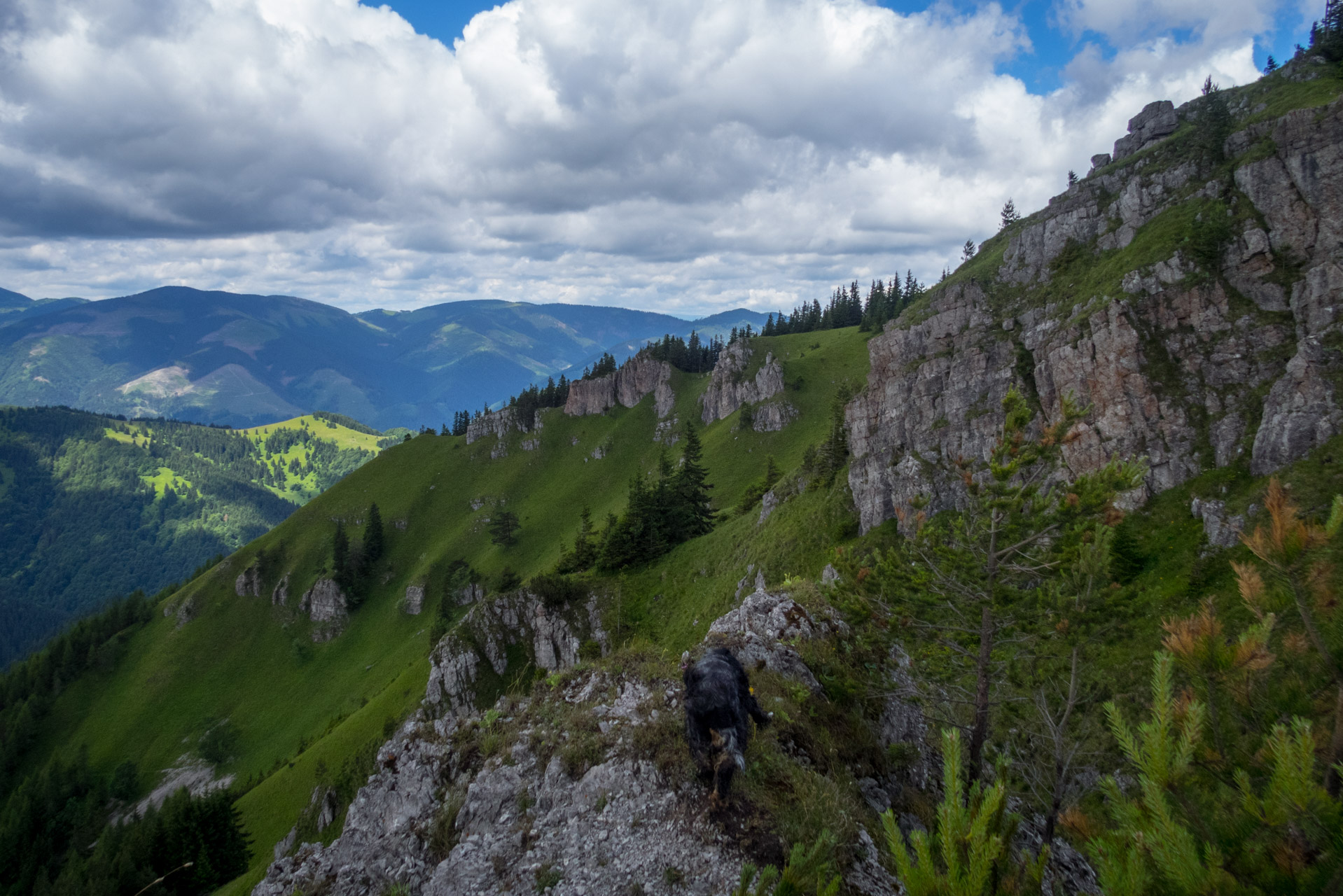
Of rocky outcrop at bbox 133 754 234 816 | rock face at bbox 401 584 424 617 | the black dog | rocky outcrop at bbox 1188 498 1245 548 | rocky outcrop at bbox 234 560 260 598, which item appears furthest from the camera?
rocky outcrop at bbox 234 560 260 598

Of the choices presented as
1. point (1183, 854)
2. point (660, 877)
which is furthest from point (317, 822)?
point (1183, 854)

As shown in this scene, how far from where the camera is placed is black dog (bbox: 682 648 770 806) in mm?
10211

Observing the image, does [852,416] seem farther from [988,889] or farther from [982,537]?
[988,889]

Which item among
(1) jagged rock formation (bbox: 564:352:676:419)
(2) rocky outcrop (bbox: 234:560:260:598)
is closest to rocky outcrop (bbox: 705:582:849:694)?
(1) jagged rock formation (bbox: 564:352:676:419)

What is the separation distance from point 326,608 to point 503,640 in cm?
7228

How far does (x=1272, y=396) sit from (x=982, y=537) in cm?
2856

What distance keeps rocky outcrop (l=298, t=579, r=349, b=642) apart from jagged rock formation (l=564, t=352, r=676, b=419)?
70301 millimetres

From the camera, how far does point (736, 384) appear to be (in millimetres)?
133000

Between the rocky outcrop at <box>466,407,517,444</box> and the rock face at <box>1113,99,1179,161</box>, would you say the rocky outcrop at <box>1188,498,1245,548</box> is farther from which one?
the rocky outcrop at <box>466,407,517,444</box>

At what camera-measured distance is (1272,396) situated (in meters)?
28.5

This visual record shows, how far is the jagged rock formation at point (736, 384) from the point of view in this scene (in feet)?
408

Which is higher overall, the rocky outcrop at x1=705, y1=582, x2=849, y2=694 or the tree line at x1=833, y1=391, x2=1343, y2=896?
the tree line at x1=833, y1=391, x2=1343, y2=896

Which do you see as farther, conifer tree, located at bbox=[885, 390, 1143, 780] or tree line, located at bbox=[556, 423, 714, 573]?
tree line, located at bbox=[556, 423, 714, 573]

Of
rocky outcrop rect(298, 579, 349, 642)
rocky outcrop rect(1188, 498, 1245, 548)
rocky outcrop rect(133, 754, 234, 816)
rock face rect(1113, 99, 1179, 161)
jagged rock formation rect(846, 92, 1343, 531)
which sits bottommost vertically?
rocky outcrop rect(133, 754, 234, 816)
